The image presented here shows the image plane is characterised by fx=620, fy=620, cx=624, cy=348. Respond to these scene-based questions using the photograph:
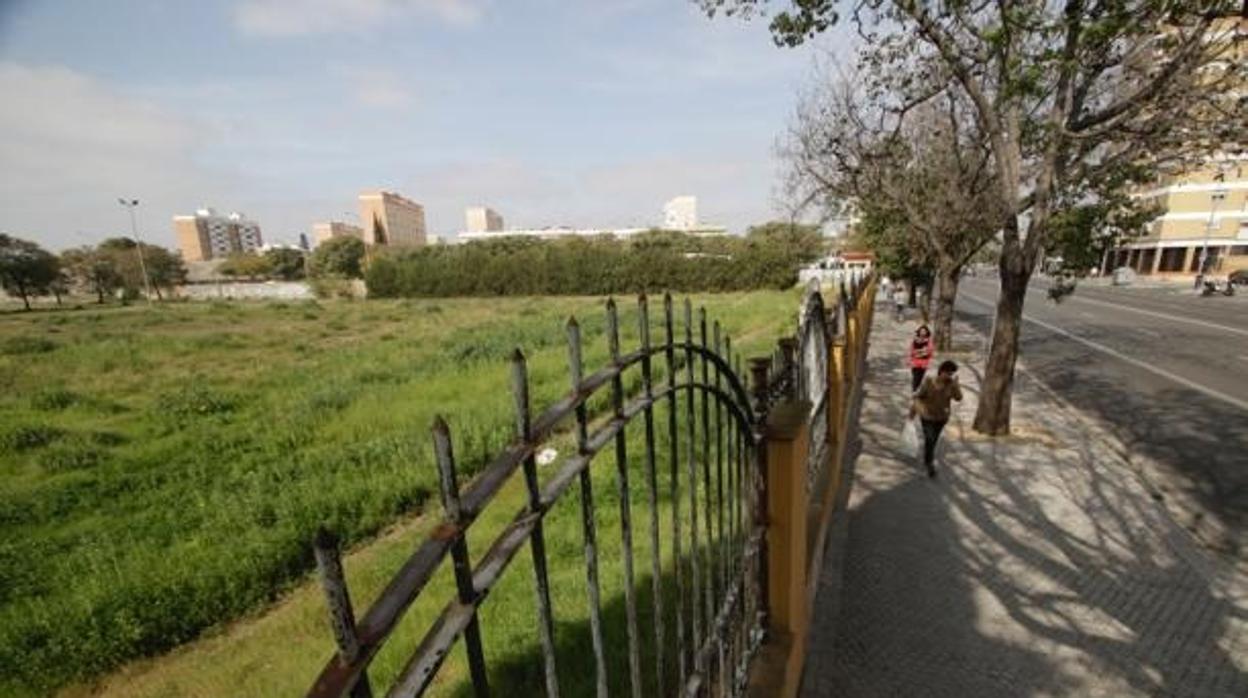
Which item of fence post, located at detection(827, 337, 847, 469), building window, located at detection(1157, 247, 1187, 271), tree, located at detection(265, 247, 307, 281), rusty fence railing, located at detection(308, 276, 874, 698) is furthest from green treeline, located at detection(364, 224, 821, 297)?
rusty fence railing, located at detection(308, 276, 874, 698)

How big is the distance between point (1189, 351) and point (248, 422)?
856 inches

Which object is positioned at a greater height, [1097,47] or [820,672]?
[1097,47]

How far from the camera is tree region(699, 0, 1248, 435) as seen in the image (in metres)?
6.34

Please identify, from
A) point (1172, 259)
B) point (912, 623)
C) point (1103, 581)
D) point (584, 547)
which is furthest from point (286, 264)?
point (584, 547)

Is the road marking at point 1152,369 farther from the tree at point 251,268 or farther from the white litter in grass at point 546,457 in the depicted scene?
the tree at point 251,268

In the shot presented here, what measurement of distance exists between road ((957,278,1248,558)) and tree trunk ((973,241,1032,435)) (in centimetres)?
163

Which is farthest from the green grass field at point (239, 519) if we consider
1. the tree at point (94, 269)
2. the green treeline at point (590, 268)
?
the tree at point (94, 269)

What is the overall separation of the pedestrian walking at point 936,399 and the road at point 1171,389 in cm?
238

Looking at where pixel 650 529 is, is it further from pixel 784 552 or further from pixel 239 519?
pixel 239 519

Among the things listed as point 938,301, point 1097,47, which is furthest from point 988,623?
point 938,301

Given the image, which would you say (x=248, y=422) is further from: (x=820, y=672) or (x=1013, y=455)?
Answer: (x=1013, y=455)

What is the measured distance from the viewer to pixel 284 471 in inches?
366

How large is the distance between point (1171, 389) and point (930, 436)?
738 cm

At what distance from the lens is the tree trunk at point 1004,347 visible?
28.6ft
